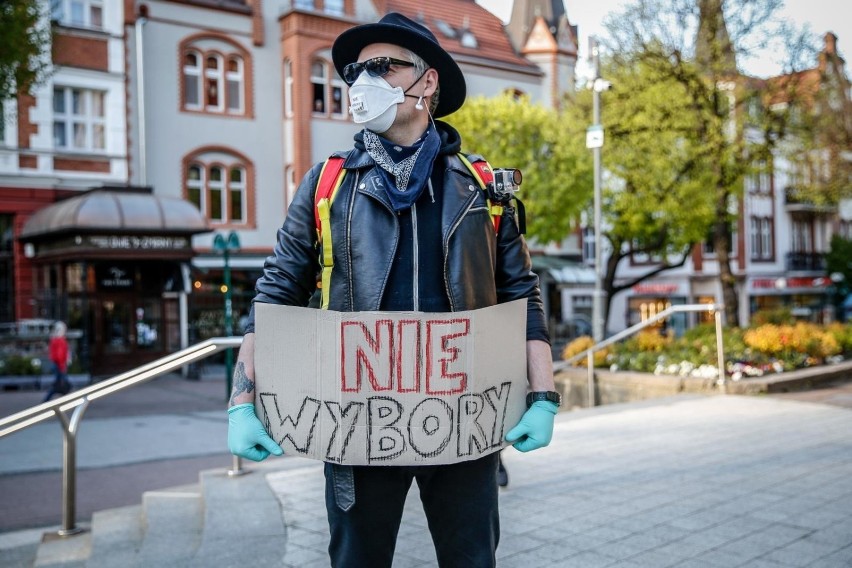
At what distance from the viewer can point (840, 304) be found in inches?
1869

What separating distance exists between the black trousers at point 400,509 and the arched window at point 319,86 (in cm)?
2751

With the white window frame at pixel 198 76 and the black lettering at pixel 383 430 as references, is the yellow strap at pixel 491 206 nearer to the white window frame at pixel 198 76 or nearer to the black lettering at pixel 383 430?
the black lettering at pixel 383 430

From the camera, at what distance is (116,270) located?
24.2 meters

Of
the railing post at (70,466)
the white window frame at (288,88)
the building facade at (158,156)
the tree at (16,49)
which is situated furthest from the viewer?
the white window frame at (288,88)

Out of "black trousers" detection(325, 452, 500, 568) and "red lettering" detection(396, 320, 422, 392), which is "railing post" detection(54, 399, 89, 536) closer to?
"black trousers" detection(325, 452, 500, 568)

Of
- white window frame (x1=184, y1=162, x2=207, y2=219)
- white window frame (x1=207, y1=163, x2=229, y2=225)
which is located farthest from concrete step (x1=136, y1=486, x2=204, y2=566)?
white window frame (x1=207, y1=163, x2=229, y2=225)

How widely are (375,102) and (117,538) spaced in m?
4.13

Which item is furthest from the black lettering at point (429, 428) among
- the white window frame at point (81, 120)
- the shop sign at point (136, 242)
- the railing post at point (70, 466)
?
the white window frame at point (81, 120)

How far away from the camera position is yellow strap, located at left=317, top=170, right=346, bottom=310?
2.51m

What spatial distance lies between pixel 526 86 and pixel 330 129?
11.0 m

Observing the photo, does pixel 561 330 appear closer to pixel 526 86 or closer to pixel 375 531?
pixel 526 86

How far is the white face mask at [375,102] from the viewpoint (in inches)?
103

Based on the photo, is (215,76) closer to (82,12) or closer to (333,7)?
(82,12)

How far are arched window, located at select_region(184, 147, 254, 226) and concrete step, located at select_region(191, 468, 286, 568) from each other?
72.7 feet
